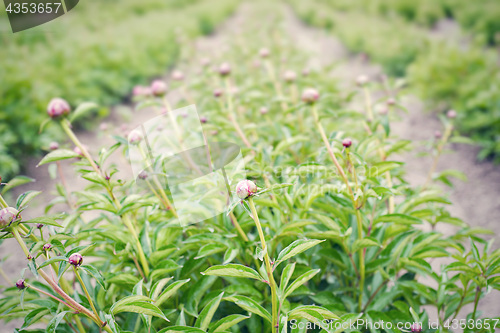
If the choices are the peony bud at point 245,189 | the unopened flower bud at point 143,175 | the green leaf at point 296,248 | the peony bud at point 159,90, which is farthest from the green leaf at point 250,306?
the peony bud at point 159,90

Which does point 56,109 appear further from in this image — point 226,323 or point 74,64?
point 74,64

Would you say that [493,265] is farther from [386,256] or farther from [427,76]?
[427,76]

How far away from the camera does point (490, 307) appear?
1.40 meters

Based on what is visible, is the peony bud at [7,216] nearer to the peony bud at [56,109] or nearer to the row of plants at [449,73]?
the peony bud at [56,109]

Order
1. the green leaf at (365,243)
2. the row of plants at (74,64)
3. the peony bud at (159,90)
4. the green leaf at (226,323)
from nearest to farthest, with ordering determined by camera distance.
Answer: the green leaf at (226,323) < the green leaf at (365,243) < the peony bud at (159,90) < the row of plants at (74,64)

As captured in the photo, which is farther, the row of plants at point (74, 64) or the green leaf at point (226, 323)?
the row of plants at point (74, 64)

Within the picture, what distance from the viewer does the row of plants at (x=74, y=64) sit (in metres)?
3.07

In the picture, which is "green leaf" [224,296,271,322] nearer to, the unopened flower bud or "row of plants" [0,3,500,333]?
"row of plants" [0,3,500,333]

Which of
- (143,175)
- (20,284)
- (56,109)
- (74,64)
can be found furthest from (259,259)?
(74,64)

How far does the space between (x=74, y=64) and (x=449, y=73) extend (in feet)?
14.6

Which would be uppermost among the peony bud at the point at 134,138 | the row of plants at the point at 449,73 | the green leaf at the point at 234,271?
the peony bud at the point at 134,138

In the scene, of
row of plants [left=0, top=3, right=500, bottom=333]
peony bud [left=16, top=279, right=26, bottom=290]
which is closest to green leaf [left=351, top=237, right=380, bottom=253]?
row of plants [left=0, top=3, right=500, bottom=333]

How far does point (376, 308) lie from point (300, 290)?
0.25 meters

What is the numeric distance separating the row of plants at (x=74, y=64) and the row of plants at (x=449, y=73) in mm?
2400
